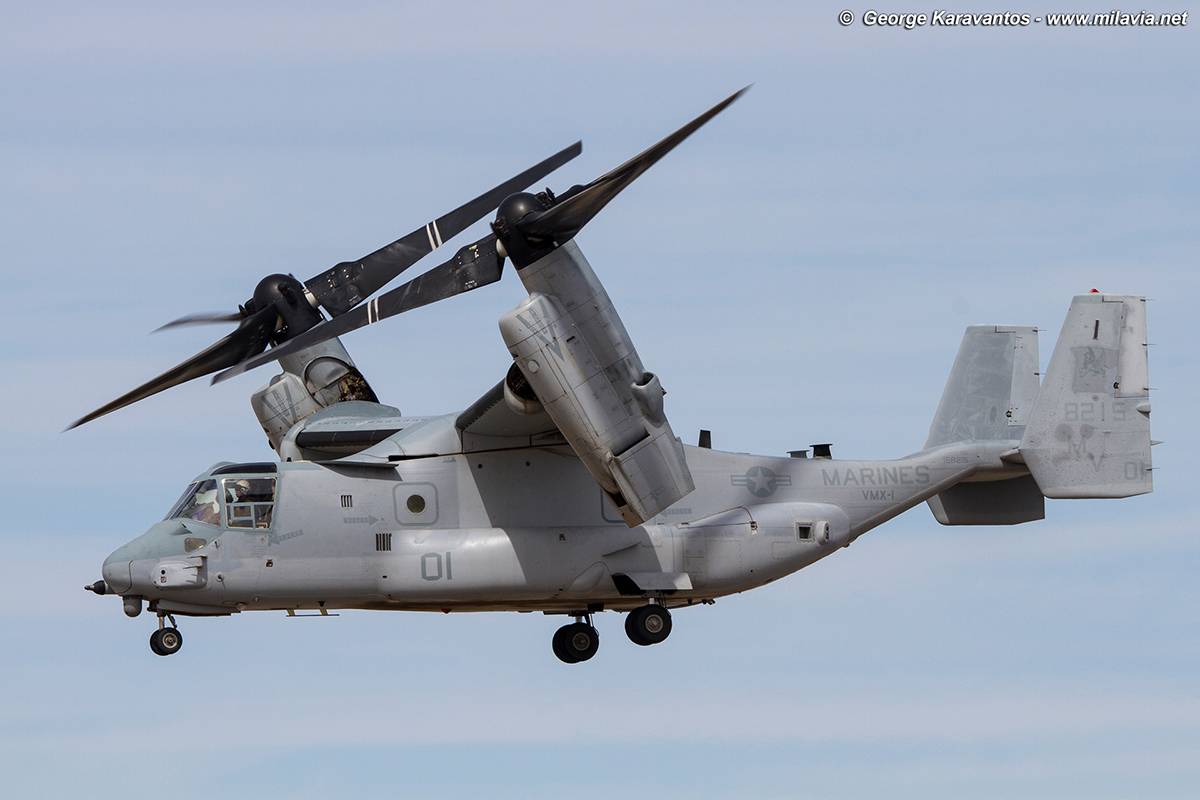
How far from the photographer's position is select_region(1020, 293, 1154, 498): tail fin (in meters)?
21.3

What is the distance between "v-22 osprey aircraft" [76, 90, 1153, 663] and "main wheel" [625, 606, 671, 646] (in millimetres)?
25

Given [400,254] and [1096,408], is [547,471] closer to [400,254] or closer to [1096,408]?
[400,254]

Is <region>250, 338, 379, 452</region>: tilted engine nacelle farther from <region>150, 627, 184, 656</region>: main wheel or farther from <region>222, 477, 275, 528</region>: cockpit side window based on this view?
<region>150, 627, 184, 656</region>: main wheel

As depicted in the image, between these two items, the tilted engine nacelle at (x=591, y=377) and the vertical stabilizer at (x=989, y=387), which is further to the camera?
the vertical stabilizer at (x=989, y=387)

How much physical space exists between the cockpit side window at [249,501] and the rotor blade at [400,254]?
3.28 m

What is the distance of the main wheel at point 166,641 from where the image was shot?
19031mm

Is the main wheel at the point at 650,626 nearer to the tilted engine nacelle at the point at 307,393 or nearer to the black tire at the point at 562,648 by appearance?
the black tire at the point at 562,648

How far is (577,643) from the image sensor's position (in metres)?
21.0

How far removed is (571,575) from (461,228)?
17.2 feet

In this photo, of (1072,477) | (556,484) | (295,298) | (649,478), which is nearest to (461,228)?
(295,298)

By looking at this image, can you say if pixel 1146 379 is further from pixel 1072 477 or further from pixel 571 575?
pixel 571 575

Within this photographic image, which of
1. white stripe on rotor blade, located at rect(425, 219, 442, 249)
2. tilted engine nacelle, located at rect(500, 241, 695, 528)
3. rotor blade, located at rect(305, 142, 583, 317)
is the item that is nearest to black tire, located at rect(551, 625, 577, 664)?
tilted engine nacelle, located at rect(500, 241, 695, 528)

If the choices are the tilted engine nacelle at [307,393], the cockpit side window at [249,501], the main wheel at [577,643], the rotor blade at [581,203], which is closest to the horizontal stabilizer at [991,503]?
the main wheel at [577,643]

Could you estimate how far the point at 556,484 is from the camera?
19.8 metres
